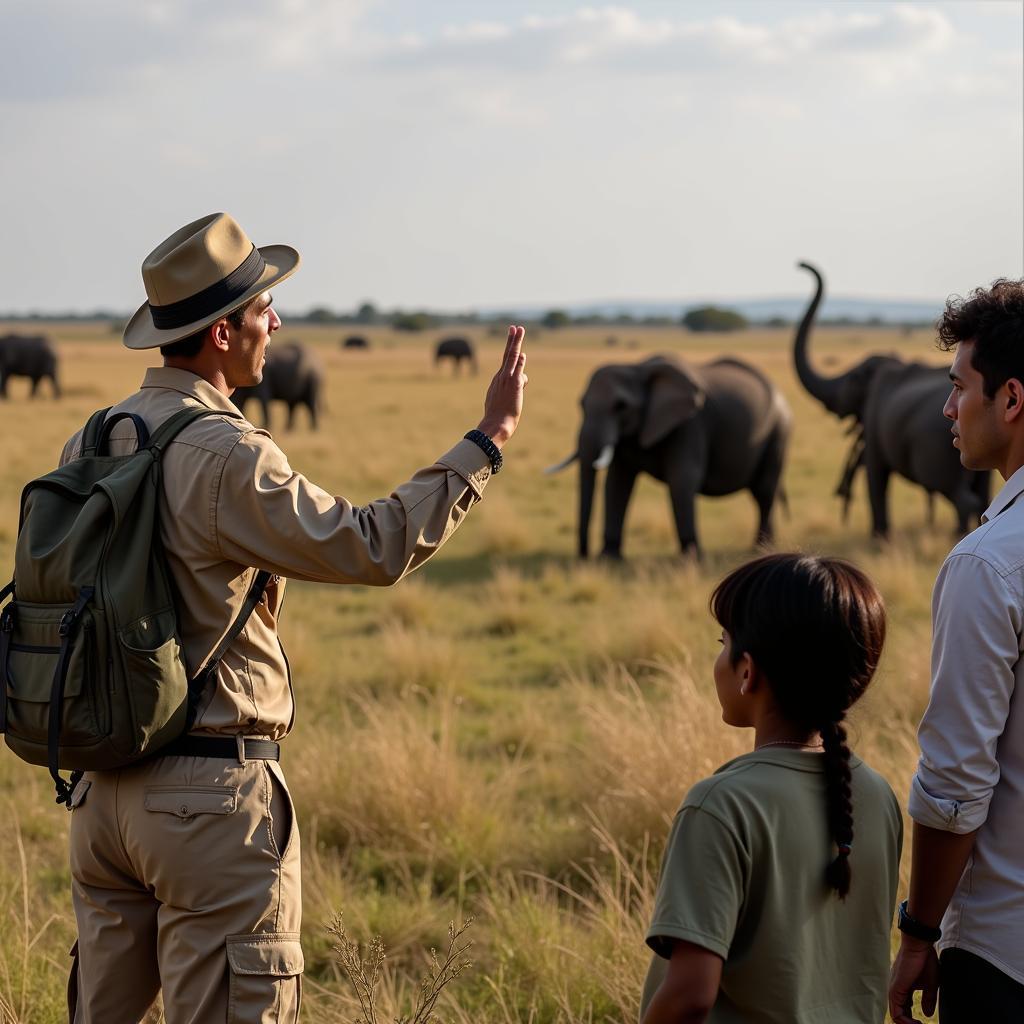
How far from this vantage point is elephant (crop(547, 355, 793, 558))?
13328mm

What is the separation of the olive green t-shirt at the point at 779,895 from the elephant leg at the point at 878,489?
1235cm

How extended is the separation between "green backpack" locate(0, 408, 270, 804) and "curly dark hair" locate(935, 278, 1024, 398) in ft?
5.14

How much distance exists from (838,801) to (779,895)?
0.19 m

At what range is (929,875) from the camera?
8.31ft

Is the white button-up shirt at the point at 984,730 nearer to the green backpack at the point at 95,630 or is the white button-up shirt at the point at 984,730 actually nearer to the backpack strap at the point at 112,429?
→ the green backpack at the point at 95,630

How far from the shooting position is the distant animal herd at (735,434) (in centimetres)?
1324

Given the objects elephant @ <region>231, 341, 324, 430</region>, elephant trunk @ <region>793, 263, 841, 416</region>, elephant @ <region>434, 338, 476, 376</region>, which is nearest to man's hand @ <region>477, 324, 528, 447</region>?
elephant trunk @ <region>793, 263, 841, 416</region>

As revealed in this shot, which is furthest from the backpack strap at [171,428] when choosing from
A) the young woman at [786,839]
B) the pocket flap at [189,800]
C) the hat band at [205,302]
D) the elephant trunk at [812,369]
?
the elephant trunk at [812,369]

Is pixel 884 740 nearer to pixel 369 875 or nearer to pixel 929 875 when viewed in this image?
pixel 369 875

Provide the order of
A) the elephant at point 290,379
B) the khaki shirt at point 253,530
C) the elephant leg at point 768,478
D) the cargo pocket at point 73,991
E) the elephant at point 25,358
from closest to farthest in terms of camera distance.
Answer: the khaki shirt at point 253,530
the cargo pocket at point 73,991
the elephant leg at point 768,478
the elephant at point 290,379
the elephant at point 25,358

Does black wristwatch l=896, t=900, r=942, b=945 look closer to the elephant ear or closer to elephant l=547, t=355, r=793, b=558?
elephant l=547, t=355, r=793, b=558

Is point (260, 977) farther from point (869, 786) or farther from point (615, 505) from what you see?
point (615, 505)

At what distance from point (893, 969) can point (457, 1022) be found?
1729 millimetres

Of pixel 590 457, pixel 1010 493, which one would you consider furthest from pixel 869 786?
pixel 590 457
